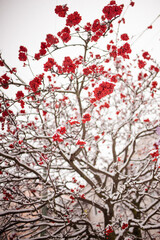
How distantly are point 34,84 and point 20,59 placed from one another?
1052mm

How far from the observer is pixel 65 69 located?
3.29 m

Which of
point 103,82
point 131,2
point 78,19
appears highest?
point 131,2

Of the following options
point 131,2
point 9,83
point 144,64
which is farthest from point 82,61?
point 144,64

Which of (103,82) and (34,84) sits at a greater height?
(34,84)

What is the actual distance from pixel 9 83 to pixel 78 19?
94.1 inches

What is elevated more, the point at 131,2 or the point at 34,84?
the point at 131,2

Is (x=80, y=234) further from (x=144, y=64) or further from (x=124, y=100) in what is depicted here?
(x=144, y=64)

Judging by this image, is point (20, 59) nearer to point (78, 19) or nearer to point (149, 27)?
point (78, 19)

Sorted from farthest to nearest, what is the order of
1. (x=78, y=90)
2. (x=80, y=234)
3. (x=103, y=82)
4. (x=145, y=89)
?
(x=145, y=89), (x=80, y=234), (x=78, y=90), (x=103, y=82)

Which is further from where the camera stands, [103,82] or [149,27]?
[149,27]

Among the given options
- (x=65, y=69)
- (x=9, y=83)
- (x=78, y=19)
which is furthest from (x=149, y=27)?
(x=9, y=83)

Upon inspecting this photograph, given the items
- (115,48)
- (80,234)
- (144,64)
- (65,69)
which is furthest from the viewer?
(144,64)

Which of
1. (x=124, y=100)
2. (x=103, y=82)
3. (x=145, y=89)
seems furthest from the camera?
(x=124, y=100)

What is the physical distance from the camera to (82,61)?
12.3ft
